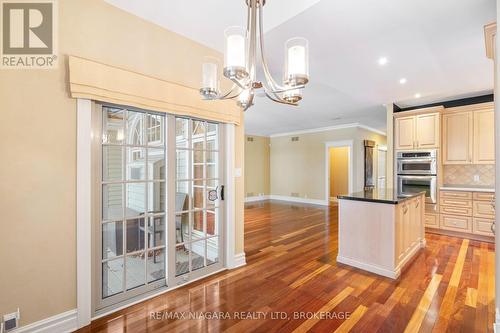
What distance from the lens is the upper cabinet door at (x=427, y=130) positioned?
178 inches

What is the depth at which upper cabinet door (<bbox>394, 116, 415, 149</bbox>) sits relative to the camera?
480 cm

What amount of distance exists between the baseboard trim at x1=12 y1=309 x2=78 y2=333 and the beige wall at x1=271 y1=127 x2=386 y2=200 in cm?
704

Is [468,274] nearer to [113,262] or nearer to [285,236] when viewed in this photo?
[285,236]

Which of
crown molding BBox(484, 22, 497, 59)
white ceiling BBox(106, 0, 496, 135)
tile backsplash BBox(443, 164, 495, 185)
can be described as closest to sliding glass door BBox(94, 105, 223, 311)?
white ceiling BBox(106, 0, 496, 135)

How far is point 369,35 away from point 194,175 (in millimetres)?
2420

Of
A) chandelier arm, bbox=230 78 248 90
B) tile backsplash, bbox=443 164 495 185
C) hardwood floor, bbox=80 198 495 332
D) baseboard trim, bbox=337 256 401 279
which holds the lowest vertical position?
hardwood floor, bbox=80 198 495 332

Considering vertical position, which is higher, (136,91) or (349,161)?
(136,91)

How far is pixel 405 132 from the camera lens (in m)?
4.88

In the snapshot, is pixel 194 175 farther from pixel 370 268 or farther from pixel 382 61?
pixel 382 61

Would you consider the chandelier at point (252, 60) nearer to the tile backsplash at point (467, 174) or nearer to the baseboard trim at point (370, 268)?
the baseboard trim at point (370, 268)

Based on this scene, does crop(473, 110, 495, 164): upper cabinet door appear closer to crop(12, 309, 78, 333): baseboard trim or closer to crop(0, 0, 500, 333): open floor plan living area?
crop(0, 0, 500, 333): open floor plan living area

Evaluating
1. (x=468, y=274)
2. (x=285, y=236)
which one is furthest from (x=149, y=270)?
(x=468, y=274)

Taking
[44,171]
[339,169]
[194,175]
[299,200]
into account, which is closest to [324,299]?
[194,175]

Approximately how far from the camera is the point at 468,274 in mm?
2758
